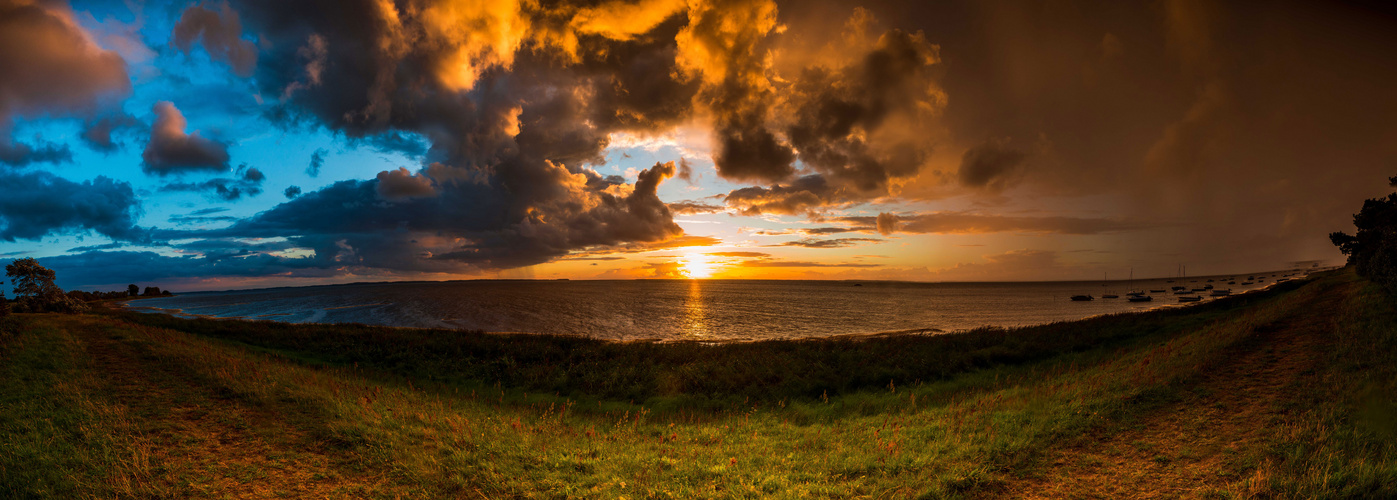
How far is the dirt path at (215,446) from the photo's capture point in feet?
26.2

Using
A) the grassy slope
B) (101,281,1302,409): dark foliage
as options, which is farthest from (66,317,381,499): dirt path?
(101,281,1302,409): dark foliage

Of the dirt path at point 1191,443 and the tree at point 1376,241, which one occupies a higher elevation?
the tree at point 1376,241

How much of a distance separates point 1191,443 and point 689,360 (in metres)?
18.9

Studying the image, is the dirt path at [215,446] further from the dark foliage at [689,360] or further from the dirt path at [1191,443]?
the dirt path at [1191,443]

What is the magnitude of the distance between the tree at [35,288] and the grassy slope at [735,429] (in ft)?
93.4

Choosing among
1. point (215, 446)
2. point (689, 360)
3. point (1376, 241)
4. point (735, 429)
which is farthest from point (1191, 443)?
point (1376, 241)

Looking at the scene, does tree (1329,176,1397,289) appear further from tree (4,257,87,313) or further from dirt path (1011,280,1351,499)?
tree (4,257,87,313)

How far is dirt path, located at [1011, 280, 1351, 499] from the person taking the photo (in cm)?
733

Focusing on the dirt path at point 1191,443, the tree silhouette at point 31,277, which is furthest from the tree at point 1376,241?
the tree silhouette at point 31,277

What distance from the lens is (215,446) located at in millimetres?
9734

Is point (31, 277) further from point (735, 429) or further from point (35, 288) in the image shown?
point (735, 429)

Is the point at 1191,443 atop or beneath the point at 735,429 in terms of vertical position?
atop

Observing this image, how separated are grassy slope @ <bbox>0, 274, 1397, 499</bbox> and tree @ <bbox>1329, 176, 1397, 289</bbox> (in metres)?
1.36

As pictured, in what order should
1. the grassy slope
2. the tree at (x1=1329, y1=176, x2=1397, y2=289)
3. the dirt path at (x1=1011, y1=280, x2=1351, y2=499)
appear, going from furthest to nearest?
the tree at (x1=1329, y1=176, x2=1397, y2=289)
the grassy slope
the dirt path at (x1=1011, y1=280, x2=1351, y2=499)
